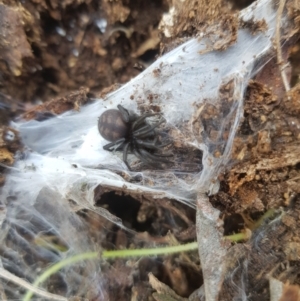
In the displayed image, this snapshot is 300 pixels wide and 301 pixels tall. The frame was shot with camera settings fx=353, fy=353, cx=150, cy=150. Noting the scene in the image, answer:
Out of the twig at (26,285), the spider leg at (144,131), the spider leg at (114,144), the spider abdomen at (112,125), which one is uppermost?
the spider abdomen at (112,125)

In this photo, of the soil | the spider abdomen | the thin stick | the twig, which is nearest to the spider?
the spider abdomen

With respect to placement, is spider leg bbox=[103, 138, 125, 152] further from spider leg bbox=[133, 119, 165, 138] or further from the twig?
the twig

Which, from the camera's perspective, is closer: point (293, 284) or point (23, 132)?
point (293, 284)

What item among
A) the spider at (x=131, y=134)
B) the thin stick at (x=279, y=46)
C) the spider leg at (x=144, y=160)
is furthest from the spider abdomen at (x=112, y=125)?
the thin stick at (x=279, y=46)

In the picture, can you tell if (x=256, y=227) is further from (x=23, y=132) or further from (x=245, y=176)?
(x=23, y=132)

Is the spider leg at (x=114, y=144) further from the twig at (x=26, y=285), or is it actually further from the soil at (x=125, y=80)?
the twig at (x=26, y=285)

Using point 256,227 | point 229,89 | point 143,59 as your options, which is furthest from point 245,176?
point 143,59
